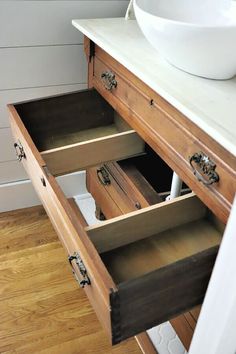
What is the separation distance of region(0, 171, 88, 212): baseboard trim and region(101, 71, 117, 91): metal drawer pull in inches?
24.2

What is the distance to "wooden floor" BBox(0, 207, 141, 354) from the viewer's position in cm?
117

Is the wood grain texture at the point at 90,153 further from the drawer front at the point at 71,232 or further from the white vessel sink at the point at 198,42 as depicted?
the white vessel sink at the point at 198,42

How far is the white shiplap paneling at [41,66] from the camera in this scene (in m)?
1.36

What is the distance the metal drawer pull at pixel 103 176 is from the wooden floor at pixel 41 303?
1.26 feet

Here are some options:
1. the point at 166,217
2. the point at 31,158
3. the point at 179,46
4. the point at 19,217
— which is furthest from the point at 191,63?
the point at 19,217

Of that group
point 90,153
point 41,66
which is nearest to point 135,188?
point 90,153

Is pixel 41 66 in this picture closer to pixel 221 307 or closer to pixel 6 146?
pixel 6 146

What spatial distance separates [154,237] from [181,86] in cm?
35

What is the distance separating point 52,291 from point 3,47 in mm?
872

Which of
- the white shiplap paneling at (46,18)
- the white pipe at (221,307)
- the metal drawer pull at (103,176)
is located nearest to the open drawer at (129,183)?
the metal drawer pull at (103,176)

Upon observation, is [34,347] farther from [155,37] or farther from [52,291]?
[155,37]

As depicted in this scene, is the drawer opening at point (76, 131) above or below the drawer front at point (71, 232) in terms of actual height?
above

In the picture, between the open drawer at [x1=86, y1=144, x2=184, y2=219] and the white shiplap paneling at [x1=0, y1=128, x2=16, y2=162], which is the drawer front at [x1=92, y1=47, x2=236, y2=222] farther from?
the white shiplap paneling at [x1=0, y1=128, x2=16, y2=162]

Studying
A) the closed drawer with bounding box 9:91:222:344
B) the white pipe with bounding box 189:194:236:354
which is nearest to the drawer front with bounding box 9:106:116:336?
the closed drawer with bounding box 9:91:222:344
